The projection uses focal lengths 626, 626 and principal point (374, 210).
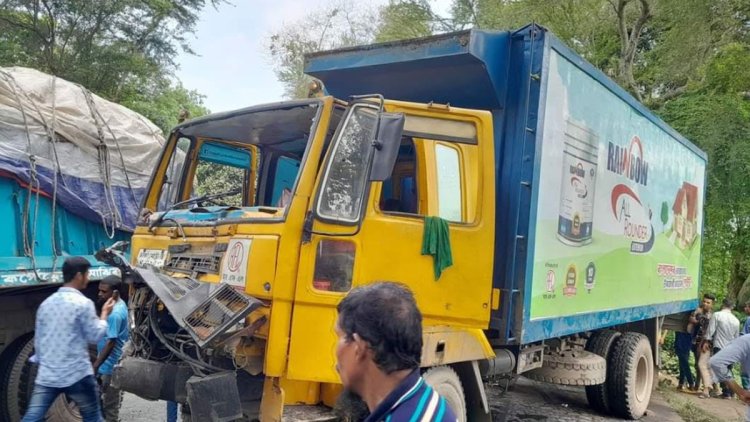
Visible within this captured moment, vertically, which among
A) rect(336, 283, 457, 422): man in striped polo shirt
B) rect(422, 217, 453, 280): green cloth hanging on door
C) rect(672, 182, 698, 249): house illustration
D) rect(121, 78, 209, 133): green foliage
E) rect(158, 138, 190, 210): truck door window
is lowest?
rect(336, 283, 457, 422): man in striped polo shirt

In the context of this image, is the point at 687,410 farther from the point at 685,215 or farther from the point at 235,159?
the point at 235,159

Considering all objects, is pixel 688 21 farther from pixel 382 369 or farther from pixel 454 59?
pixel 382 369

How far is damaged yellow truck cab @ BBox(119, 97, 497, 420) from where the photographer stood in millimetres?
3279

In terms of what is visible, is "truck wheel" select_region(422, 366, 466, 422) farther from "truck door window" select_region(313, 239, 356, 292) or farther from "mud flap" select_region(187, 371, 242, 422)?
"mud flap" select_region(187, 371, 242, 422)

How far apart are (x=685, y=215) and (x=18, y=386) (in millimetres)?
7617

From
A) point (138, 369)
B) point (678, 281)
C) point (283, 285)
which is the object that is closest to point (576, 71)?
point (283, 285)

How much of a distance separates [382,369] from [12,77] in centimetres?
503

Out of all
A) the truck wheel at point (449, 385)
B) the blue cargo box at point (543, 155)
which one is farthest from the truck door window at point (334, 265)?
the blue cargo box at point (543, 155)

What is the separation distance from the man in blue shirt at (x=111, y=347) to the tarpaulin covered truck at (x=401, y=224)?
2.22 feet

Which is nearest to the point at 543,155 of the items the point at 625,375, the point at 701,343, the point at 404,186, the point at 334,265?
the point at 404,186

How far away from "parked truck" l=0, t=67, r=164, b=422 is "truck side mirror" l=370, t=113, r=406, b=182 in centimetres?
287

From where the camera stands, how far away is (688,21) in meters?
14.6

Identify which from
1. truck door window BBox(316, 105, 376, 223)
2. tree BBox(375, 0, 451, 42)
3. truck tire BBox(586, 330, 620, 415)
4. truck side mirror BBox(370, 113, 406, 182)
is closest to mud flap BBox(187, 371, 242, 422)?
truck door window BBox(316, 105, 376, 223)

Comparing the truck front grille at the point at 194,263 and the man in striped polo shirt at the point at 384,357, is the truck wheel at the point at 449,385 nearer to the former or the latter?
the truck front grille at the point at 194,263
